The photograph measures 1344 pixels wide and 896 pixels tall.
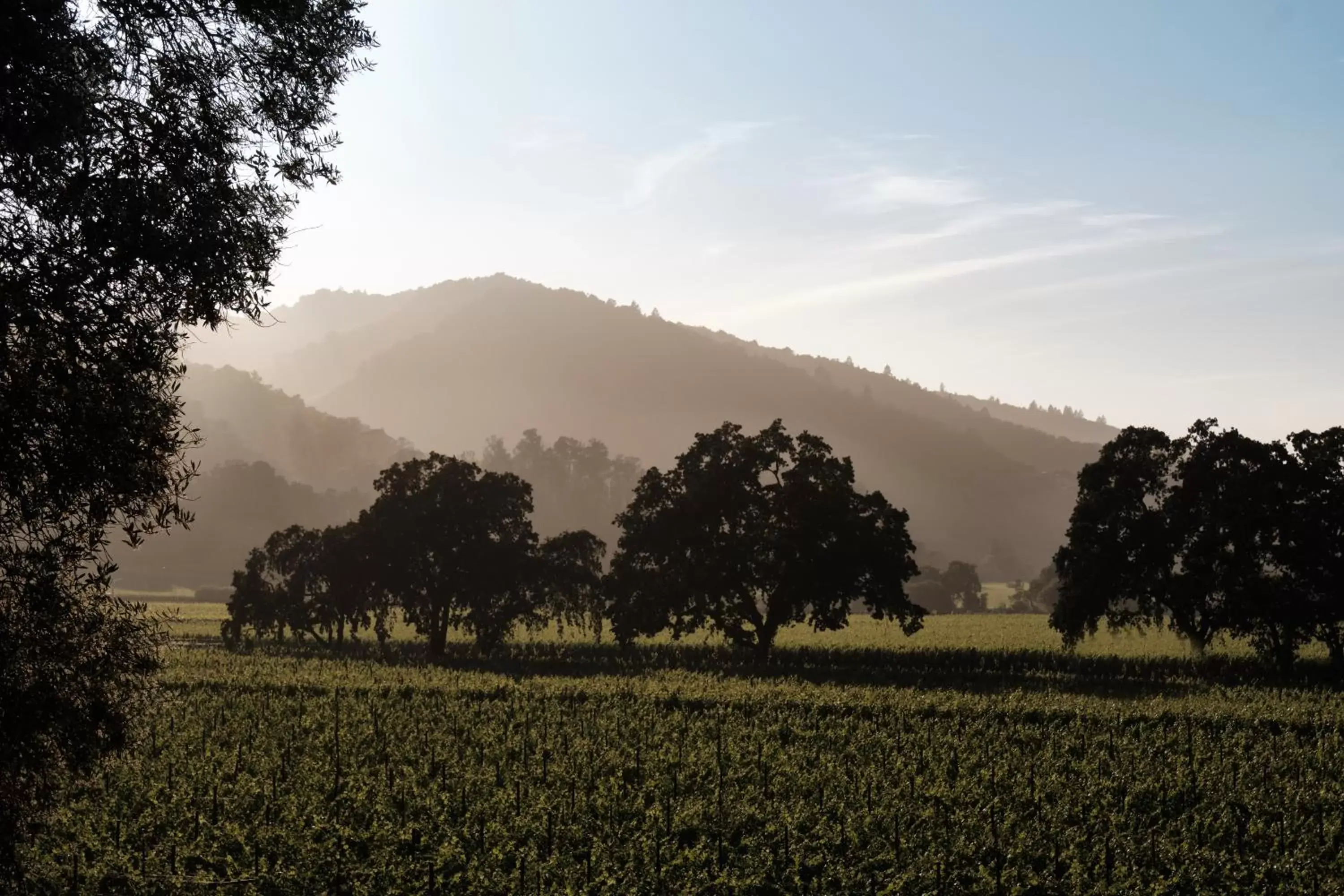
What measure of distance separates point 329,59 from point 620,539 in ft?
152

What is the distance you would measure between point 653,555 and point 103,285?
4746cm

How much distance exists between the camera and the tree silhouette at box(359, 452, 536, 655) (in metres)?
59.0


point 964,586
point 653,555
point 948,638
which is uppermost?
point 653,555

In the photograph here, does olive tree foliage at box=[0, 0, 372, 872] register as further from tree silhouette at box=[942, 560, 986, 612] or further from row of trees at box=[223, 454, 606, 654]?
tree silhouette at box=[942, 560, 986, 612]

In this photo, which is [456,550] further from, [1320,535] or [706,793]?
[1320,535]

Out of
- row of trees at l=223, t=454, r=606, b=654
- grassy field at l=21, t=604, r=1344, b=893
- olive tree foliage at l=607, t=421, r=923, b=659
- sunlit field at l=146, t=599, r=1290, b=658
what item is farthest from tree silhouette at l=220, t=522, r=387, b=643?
grassy field at l=21, t=604, r=1344, b=893

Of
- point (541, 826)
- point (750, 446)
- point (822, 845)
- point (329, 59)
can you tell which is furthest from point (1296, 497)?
point (329, 59)

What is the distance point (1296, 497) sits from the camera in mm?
49938

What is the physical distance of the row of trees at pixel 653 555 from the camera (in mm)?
54844

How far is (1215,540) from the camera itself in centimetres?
5041

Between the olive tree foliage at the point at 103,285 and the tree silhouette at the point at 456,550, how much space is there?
1782 inches

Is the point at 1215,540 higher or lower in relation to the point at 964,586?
higher

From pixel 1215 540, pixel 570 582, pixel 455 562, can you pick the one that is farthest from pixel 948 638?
pixel 455 562

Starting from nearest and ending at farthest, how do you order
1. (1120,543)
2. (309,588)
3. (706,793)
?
(706,793) < (1120,543) < (309,588)
